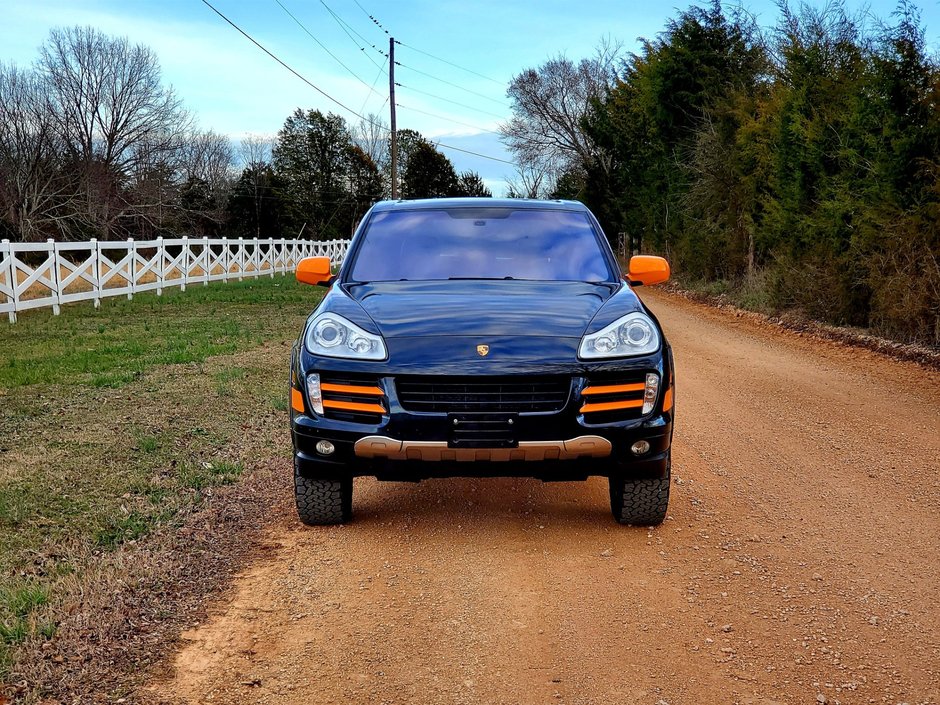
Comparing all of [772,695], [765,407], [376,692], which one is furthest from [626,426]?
[765,407]

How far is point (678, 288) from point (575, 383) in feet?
75.0

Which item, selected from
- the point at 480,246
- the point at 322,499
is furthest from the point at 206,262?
the point at 322,499

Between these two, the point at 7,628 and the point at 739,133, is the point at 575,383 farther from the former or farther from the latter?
the point at 739,133

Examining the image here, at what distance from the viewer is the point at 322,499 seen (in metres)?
4.52

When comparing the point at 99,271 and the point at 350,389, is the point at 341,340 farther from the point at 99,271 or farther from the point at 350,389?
the point at 99,271

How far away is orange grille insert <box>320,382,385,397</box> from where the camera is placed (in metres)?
4.04

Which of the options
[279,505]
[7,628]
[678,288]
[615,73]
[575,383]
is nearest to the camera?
[7,628]

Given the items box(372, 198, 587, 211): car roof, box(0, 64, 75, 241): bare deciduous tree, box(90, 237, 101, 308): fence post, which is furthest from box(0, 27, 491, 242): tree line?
box(372, 198, 587, 211): car roof

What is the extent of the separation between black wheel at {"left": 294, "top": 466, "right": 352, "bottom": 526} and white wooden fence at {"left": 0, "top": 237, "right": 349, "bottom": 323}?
4.66 m

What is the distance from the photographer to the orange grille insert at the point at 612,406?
403 cm

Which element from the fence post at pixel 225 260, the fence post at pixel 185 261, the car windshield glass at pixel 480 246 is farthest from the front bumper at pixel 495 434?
the fence post at pixel 225 260

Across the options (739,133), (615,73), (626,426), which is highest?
(615,73)

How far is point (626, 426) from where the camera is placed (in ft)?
13.4

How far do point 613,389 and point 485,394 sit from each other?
0.63 metres
